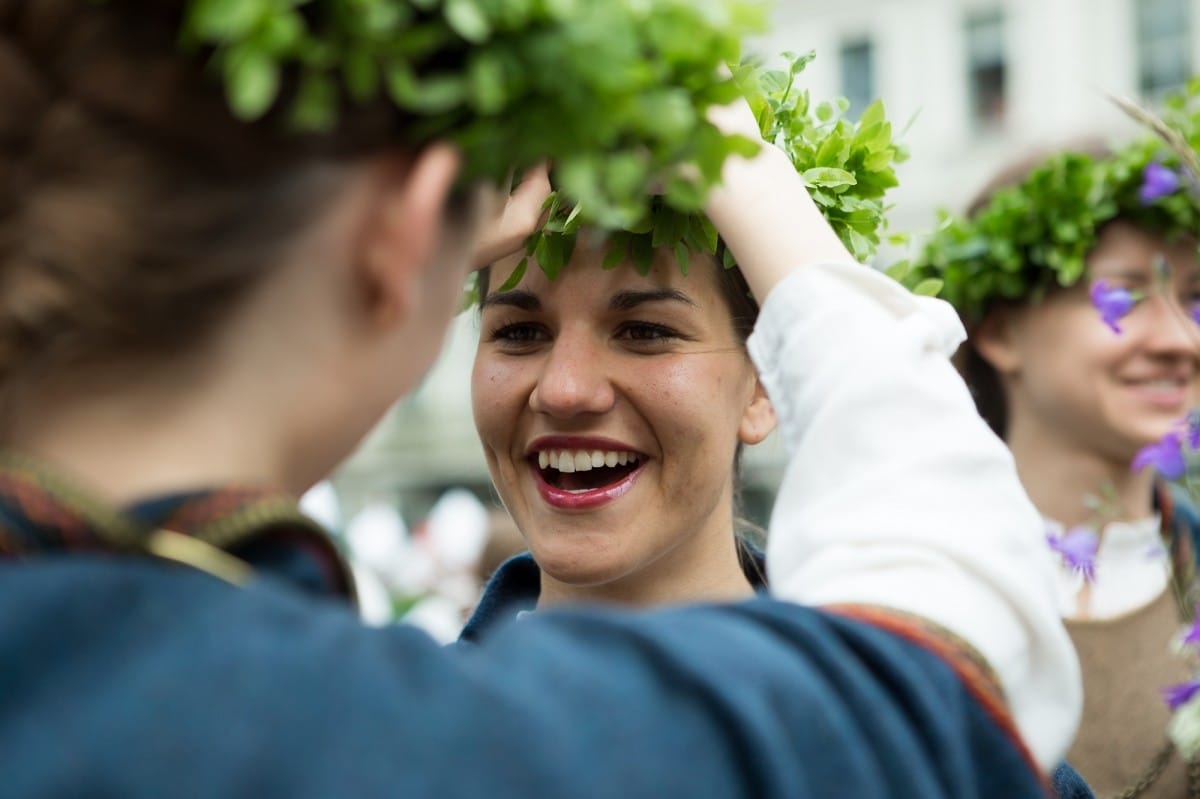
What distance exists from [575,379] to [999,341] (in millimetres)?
1755

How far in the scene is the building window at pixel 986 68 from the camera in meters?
18.2

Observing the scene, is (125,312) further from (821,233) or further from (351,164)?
(821,233)

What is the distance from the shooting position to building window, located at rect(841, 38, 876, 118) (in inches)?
757

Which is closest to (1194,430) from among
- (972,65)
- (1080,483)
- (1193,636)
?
(1193,636)

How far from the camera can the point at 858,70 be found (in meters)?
19.4

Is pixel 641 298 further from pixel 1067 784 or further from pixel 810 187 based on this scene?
pixel 1067 784

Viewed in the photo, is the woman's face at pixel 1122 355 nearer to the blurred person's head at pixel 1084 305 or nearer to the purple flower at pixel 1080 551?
the blurred person's head at pixel 1084 305

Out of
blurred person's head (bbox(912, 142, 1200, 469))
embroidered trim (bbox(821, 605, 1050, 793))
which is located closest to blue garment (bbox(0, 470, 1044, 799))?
embroidered trim (bbox(821, 605, 1050, 793))

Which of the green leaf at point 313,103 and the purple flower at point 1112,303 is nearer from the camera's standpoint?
the green leaf at point 313,103

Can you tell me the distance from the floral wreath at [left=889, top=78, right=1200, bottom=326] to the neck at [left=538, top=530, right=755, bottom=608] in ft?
3.30

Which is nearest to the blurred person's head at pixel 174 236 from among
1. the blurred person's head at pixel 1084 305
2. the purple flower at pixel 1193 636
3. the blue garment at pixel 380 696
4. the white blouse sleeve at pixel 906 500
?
the blue garment at pixel 380 696

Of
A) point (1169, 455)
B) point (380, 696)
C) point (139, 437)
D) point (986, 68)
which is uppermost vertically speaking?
point (139, 437)

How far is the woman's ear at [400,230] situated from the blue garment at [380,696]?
0.60 ft

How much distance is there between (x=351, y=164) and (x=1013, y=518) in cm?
61
